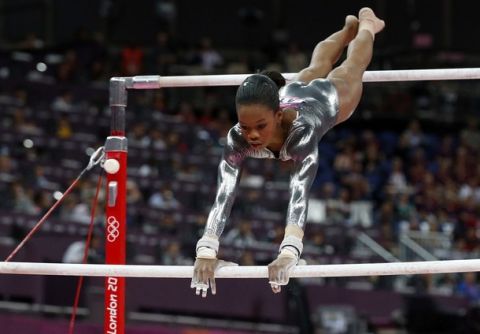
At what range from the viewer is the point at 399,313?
10.9 m

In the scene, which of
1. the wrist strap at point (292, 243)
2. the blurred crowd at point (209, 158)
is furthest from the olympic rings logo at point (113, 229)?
the blurred crowd at point (209, 158)

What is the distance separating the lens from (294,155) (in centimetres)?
493

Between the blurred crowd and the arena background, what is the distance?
0.03 m

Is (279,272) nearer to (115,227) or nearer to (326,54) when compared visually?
(115,227)

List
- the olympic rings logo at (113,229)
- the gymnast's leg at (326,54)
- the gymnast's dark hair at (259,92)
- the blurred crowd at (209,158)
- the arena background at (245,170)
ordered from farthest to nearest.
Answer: the blurred crowd at (209,158), the arena background at (245,170), the gymnast's leg at (326,54), the olympic rings logo at (113,229), the gymnast's dark hair at (259,92)

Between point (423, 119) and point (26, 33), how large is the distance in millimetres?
7455

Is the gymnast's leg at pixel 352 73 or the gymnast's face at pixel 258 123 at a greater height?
the gymnast's leg at pixel 352 73

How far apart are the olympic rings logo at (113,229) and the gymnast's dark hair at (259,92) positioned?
1149mm

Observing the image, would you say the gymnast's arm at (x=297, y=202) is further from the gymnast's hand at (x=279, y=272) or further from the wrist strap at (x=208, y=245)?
the wrist strap at (x=208, y=245)

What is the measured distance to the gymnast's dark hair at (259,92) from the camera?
4.69m

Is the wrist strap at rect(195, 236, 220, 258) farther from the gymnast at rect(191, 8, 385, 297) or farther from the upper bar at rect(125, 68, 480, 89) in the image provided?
the upper bar at rect(125, 68, 480, 89)

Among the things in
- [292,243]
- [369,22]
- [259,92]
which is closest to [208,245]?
[292,243]

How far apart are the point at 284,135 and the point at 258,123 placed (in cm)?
30

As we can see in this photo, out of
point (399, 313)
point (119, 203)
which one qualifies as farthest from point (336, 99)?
point (399, 313)
